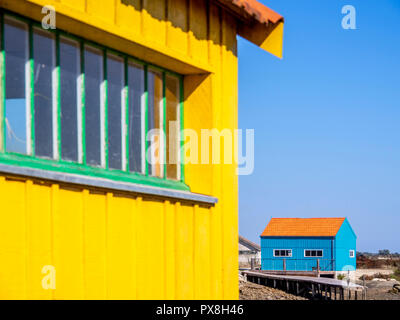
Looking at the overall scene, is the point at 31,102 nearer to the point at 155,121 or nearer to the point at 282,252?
the point at 155,121

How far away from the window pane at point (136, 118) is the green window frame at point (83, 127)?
46 millimetres

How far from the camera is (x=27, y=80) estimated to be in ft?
18.2

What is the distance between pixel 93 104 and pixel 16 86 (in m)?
0.96

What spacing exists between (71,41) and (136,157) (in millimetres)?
1402

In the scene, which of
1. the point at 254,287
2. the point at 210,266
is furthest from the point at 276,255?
the point at 210,266

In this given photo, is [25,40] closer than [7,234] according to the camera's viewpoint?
No

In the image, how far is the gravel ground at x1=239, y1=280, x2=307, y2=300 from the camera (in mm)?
43431

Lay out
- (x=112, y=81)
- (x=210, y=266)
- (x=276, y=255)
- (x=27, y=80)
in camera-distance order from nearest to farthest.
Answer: (x=27, y=80) → (x=112, y=81) → (x=210, y=266) → (x=276, y=255)

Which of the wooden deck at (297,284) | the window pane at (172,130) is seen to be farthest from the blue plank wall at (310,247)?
the window pane at (172,130)

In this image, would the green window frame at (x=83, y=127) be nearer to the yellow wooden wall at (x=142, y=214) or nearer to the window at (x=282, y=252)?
the yellow wooden wall at (x=142, y=214)

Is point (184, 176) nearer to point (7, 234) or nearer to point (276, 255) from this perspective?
point (7, 234)

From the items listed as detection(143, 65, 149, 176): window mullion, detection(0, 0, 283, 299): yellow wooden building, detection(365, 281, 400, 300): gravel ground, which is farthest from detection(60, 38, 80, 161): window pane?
detection(365, 281, 400, 300): gravel ground

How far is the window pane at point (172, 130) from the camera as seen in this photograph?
7355mm

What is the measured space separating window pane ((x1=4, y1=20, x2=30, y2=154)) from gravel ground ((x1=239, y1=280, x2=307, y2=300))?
37207 millimetres
